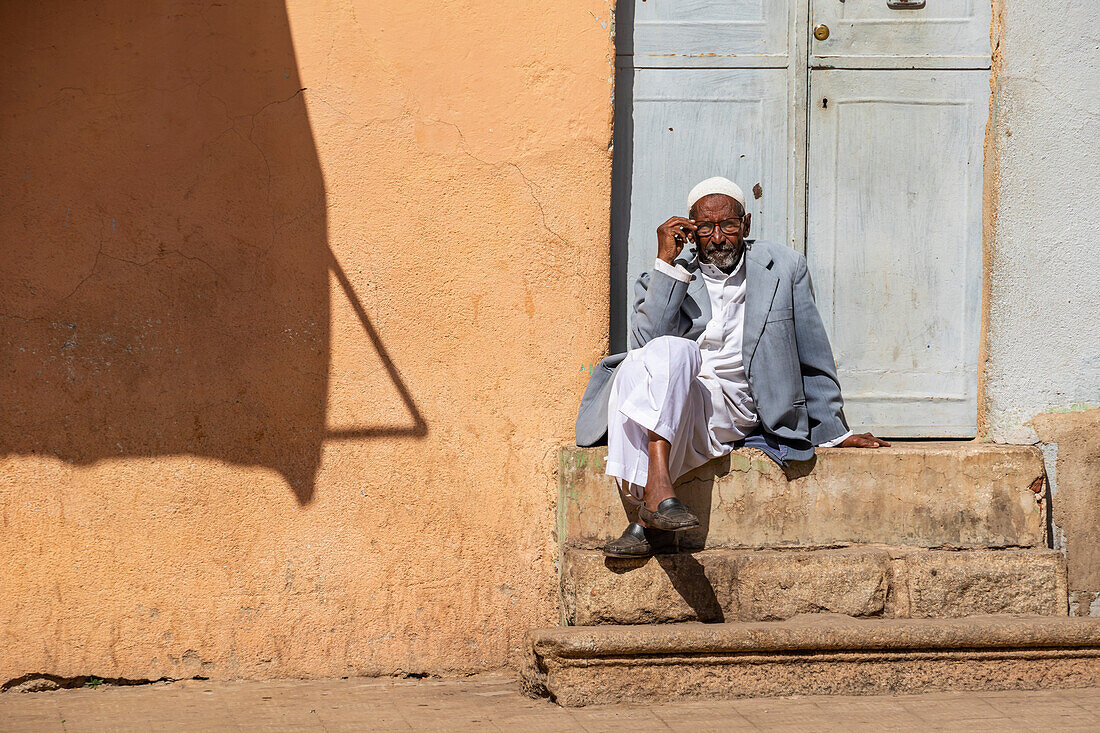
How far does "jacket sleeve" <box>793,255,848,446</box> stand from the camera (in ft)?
13.3

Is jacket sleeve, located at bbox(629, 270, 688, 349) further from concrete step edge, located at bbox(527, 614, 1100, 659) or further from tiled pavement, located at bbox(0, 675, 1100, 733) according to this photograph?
tiled pavement, located at bbox(0, 675, 1100, 733)

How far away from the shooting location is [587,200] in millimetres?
4062

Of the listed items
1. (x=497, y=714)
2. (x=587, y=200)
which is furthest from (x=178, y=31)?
(x=497, y=714)

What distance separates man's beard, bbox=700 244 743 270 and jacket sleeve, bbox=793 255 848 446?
251 mm

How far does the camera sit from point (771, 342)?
3.99 m

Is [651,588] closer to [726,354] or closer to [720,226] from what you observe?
[726,354]

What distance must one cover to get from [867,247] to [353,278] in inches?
81.3

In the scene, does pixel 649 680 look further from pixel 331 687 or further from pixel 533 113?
pixel 533 113

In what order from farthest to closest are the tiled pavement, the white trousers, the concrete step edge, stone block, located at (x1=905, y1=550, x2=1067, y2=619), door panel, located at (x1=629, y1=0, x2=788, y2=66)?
door panel, located at (x1=629, y1=0, x2=788, y2=66)
stone block, located at (x1=905, y1=550, x2=1067, y2=619)
the white trousers
the concrete step edge
the tiled pavement

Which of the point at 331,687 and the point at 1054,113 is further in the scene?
the point at 1054,113

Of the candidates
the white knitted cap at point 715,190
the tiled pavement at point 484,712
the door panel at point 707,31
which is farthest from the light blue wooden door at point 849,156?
the tiled pavement at point 484,712

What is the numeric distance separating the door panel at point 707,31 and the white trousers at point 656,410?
1254 mm

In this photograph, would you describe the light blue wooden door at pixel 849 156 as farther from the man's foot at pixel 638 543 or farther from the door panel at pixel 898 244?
the man's foot at pixel 638 543

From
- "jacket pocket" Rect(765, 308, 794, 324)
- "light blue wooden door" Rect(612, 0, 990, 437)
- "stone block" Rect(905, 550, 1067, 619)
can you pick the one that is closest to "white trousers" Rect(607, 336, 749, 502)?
"jacket pocket" Rect(765, 308, 794, 324)
